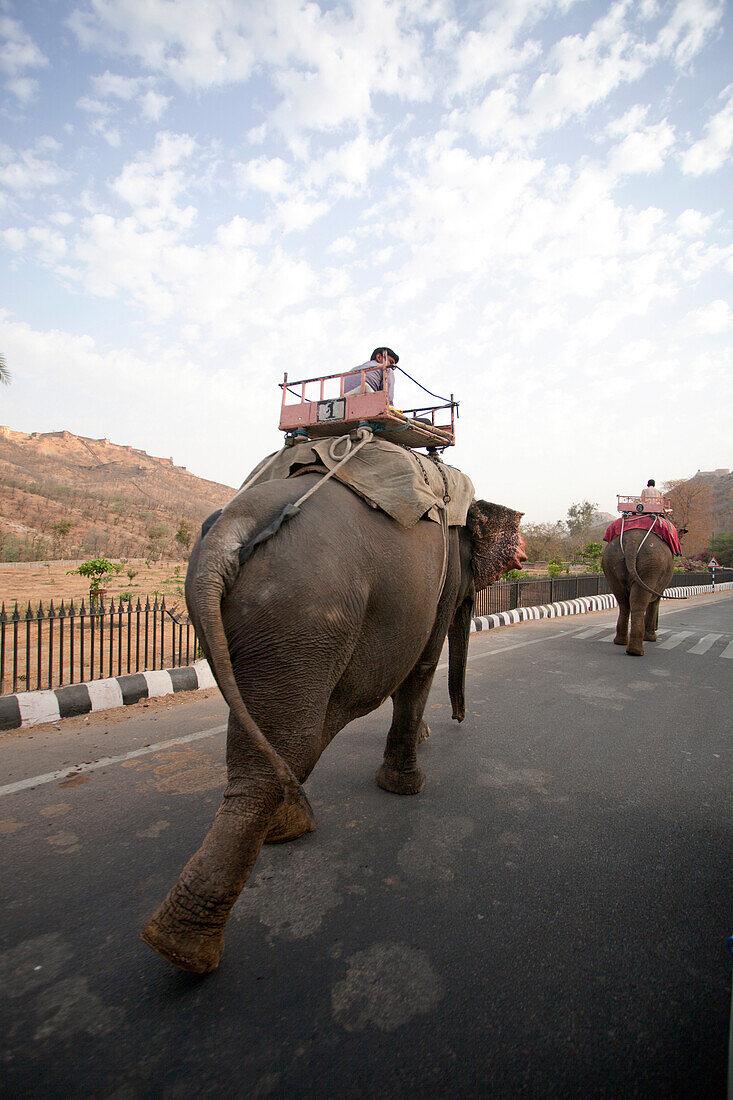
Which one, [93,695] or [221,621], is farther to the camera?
[93,695]

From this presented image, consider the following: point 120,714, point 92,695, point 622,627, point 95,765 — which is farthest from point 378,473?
point 622,627

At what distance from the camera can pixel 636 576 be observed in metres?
7.67

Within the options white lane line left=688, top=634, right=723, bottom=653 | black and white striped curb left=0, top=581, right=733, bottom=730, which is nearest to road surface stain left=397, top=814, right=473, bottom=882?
black and white striped curb left=0, top=581, right=733, bottom=730

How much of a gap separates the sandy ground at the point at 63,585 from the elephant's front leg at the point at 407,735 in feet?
30.8

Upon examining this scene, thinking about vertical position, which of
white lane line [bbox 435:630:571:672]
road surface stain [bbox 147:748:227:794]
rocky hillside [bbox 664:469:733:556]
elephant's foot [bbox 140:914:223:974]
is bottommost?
white lane line [bbox 435:630:571:672]

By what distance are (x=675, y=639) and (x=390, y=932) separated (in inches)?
357

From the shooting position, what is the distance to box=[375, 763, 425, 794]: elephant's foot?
2.98 m

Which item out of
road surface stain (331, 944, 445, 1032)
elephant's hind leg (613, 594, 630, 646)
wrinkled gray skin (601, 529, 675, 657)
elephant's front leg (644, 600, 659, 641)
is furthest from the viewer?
elephant's front leg (644, 600, 659, 641)

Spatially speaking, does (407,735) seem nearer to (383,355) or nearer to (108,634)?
(383,355)

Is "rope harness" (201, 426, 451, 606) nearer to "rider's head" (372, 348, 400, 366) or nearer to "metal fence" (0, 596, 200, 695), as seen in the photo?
"rider's head" (372, 348, 400, 366)

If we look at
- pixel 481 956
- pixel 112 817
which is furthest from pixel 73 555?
pixel 481 956

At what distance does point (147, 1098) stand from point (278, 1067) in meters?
0.33

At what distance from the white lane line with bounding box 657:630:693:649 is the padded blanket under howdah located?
7659 millimetres

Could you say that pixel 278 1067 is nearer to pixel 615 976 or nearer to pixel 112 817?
pixel 615 976
